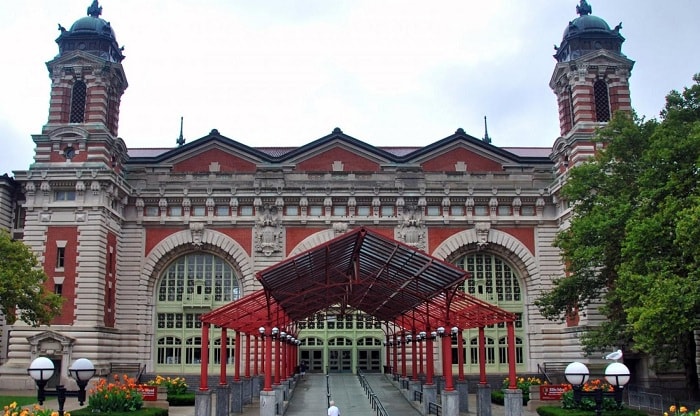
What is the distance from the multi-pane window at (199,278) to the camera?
55.3m

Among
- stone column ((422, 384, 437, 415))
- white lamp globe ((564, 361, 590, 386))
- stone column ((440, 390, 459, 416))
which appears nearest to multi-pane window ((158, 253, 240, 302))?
stone column ((422, 384, 437, 415))

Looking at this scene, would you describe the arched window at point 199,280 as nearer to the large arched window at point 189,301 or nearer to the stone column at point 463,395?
the large arched window at point 189,301

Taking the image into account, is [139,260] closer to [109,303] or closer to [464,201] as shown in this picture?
[109,303]

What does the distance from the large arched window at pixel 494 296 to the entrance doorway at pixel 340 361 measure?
8.21 m

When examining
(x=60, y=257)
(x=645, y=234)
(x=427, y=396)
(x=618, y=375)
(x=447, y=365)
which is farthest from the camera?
(x=60, y=257)

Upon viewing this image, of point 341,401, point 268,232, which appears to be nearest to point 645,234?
point 341,401

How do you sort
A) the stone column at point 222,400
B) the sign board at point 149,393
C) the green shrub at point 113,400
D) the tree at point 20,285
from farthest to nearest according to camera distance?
the tree at point 20,285 < the sign board at point 149,393 < the stone column at point 222,400 < the green shrub at point 113,400

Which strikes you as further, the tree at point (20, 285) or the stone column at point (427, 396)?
the tree at point (20, 285)

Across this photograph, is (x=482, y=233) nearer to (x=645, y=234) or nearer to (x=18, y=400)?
(x=645, y=234)

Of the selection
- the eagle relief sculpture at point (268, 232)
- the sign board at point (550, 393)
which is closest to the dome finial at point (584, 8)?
the eagle relief sculpture at point (268, 232)

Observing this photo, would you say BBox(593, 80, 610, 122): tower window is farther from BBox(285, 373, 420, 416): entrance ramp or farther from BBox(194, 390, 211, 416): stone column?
BBox(194, 390, 211, 416): stone column

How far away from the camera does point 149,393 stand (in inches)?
1336

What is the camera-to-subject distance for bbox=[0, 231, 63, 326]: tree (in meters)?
36.2

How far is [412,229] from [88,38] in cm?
2823
